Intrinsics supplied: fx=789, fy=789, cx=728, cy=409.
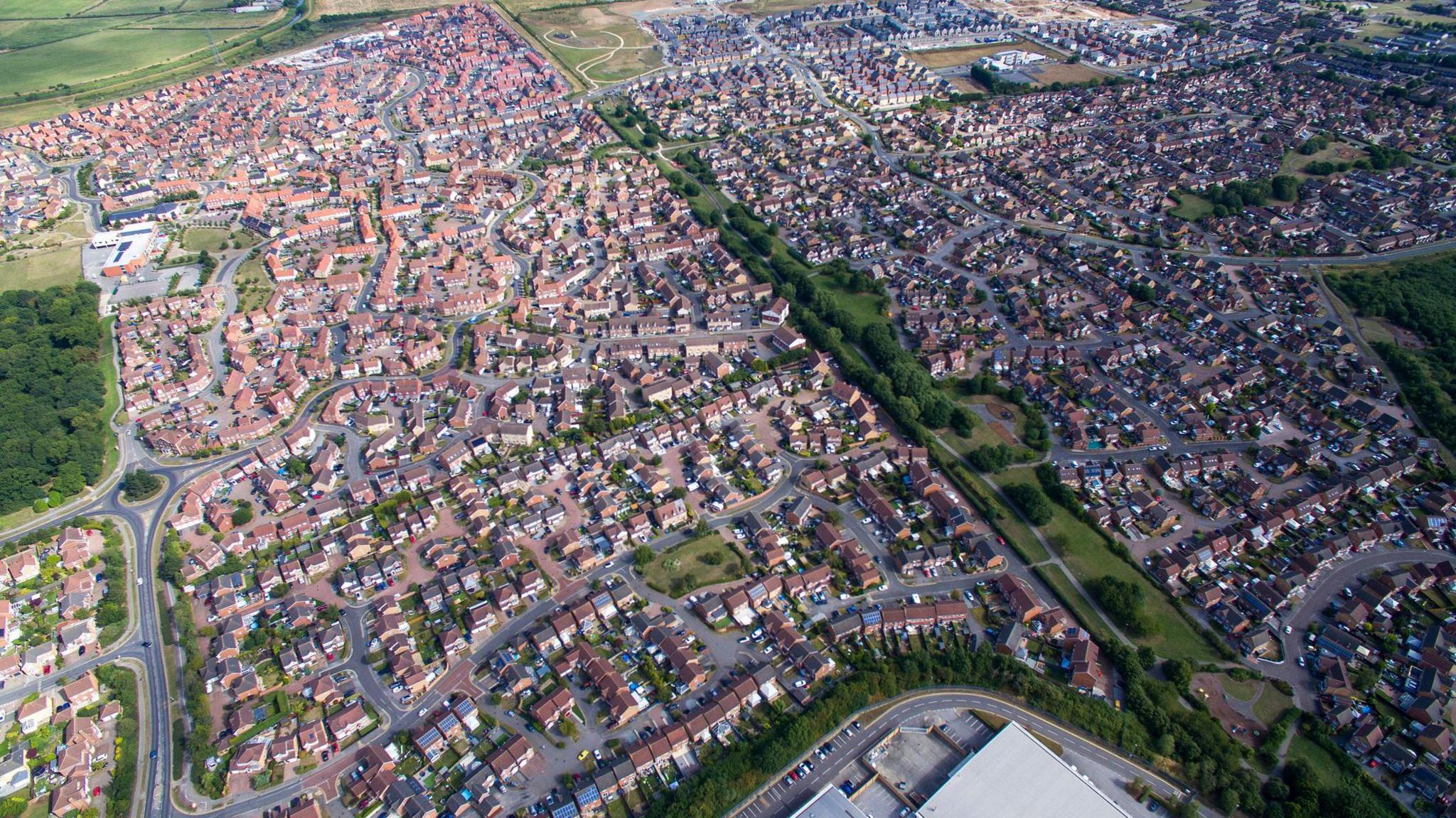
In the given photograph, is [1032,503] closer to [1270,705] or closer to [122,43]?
[1270,705]

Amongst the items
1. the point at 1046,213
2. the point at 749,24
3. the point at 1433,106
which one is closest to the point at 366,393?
the point at 1046,213

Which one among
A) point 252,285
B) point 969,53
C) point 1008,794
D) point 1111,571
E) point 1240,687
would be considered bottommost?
point 252,285

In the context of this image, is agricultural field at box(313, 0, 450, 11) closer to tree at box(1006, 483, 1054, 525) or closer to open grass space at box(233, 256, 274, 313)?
open grass space at box(233, 256, 274, 313)

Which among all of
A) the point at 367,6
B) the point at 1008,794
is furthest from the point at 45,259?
the point at 367,6

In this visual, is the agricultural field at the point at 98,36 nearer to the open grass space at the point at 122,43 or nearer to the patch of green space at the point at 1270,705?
the open grass space at the point at 122,43

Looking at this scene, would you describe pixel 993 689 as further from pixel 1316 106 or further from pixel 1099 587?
pixel 1316 106

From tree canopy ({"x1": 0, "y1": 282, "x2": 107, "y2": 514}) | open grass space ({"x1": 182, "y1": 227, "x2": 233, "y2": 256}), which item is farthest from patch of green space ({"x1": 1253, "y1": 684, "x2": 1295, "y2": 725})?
open grass space ({"x1": 182, "y1": 227, "x2": 233, "y2": 256})
